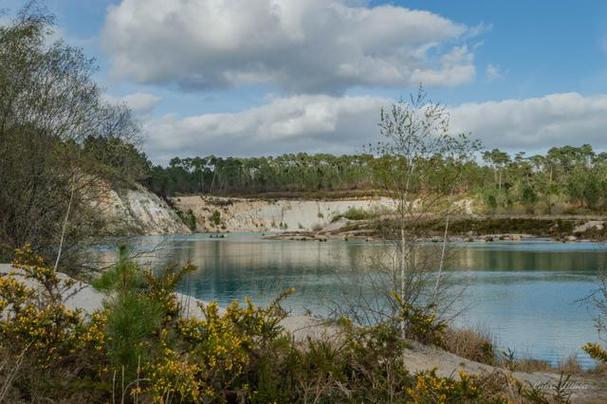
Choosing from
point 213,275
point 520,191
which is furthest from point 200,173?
point 213,275

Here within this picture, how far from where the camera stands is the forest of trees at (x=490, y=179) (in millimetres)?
105625

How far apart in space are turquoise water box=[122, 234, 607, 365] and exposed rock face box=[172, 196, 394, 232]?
90409 millimetres

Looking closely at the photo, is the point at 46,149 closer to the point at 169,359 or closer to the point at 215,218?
the point at 169,359

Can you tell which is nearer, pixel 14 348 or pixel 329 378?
pixel 14 348

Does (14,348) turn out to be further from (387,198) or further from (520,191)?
(520,191)

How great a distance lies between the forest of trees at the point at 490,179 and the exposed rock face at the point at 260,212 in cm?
700

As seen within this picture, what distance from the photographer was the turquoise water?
1895 cm

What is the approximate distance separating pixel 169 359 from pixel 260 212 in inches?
5759

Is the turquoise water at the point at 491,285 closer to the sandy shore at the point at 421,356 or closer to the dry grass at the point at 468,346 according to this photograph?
the sandy shore at the point at 421,356

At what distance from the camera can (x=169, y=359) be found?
4.86 m

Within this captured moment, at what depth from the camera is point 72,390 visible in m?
4.70

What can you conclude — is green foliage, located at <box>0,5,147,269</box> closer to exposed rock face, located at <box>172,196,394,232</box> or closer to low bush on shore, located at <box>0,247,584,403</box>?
low bush on shore, located at <box>0,247,584,403</box>

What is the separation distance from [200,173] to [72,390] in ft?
600

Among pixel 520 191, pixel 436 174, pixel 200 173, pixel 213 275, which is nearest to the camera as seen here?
pixel 436 174
